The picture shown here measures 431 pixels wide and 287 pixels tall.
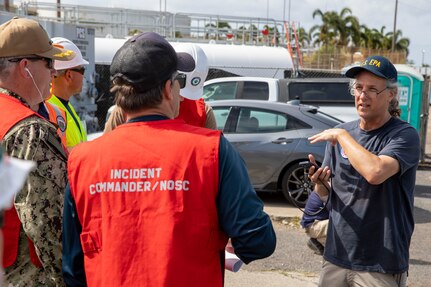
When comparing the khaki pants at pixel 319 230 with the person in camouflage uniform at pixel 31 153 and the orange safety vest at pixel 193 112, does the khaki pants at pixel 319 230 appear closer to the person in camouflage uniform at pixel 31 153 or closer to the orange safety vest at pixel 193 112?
the orange safety vest at pixel 193 112

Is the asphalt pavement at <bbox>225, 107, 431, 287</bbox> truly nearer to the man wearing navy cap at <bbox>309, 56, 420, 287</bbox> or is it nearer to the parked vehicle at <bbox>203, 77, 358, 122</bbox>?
the man wearing navy cap at <bbox>309, 56, 420, 287</bbox>

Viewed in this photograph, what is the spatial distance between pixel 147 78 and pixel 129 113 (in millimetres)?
140

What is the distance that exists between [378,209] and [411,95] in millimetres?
10793

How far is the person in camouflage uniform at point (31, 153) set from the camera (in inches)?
Answer: 80.7

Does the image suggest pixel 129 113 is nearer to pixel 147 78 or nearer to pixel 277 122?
pixel 147 78

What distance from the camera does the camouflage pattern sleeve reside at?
2043 mm

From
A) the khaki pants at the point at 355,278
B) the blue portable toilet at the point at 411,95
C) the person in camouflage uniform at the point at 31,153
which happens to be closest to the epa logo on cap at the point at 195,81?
the person in camouflage uniform at the point at 31,153

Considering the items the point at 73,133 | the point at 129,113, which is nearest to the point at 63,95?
the point at 73,133

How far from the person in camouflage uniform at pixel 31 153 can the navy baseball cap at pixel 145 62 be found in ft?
1.40

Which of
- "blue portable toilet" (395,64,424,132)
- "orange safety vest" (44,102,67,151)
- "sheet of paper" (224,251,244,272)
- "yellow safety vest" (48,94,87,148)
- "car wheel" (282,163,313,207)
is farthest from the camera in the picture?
"blue portable toilet" (395,64,424,132)

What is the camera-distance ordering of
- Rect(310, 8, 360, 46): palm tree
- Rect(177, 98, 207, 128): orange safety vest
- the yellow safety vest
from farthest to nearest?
Rect(310, 8, 360, 46): palm tree
the yellow safety vest
Rect(177, 98, 207, 128): orange safety vest

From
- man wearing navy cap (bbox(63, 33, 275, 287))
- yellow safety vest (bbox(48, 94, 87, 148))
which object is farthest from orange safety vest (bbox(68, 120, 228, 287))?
yellow safety vest (bbox(48, 94, 87, 148))

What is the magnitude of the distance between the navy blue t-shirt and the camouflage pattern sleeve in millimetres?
1462

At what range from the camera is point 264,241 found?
1.84 meters
